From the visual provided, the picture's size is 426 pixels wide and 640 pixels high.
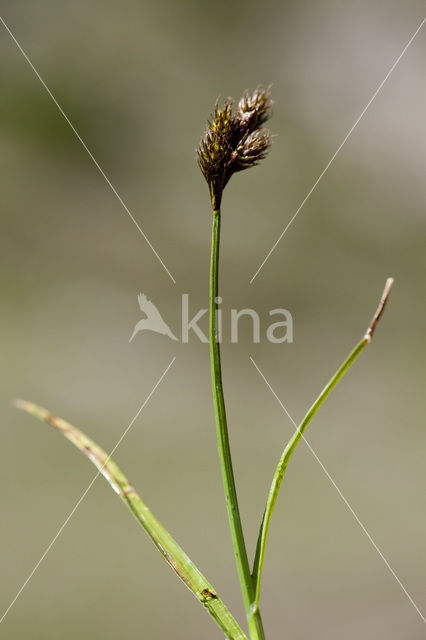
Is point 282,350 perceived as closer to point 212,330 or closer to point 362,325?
point 362,325

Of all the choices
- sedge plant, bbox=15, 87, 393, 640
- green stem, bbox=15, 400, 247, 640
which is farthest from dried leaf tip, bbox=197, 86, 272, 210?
green stem, bbox=15, 400, 247, 640

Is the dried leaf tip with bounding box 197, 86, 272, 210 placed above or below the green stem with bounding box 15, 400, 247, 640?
above

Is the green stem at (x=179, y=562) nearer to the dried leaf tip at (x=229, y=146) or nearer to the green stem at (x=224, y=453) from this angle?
the green stem at (x=224, y=453)

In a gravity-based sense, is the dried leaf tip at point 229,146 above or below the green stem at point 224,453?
above

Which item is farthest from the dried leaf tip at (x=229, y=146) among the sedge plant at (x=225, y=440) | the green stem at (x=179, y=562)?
the green stem at (x=179, y=562)

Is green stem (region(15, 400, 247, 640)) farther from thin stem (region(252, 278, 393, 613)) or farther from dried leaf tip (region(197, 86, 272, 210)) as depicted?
dried leaf tip (region(197, 86, 272, 210))

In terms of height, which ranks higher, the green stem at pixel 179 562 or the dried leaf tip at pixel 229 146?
the dried leaf tip at pixel 229 146

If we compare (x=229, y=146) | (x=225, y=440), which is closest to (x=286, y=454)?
(x=225, y=440)
